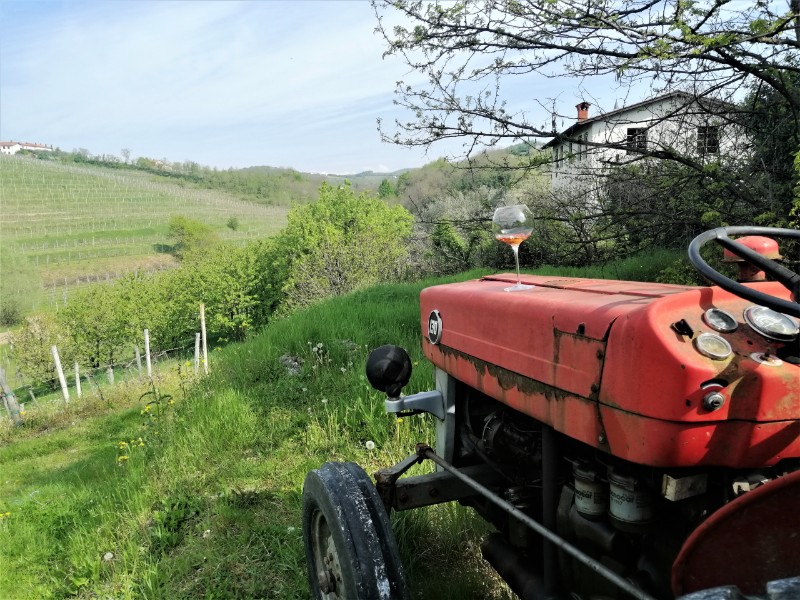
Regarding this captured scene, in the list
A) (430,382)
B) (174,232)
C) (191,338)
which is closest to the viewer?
(430,382)

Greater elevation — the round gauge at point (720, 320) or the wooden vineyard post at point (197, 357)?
the round gauge at point (720, 320)

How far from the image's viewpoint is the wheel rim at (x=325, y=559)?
2084 mm

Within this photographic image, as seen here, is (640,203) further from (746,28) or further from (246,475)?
(246,475)

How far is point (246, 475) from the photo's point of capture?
4.14 metres

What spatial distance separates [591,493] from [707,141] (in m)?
6.39

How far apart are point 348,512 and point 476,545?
1353 mm

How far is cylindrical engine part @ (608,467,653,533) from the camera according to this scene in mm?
1402

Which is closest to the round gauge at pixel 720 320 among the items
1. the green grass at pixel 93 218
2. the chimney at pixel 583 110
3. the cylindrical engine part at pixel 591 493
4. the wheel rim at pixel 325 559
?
the cylindrical engine part at pixel 591 493

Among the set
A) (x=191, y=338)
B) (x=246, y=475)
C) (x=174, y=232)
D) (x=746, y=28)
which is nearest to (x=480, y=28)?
(x=746, y=28)

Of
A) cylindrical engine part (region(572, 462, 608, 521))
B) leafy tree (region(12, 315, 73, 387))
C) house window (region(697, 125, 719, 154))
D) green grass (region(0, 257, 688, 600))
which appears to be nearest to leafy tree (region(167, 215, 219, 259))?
leafy tree (region(12, 315, 73, 387))

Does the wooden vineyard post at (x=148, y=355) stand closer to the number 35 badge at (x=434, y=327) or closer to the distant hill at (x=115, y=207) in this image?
the number 35 badge at (x=434, y=327)

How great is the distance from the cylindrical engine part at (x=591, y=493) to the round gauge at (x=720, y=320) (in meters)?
0.52

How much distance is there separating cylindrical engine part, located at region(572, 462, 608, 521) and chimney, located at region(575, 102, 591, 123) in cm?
496

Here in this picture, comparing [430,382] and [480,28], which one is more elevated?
[480,28]
